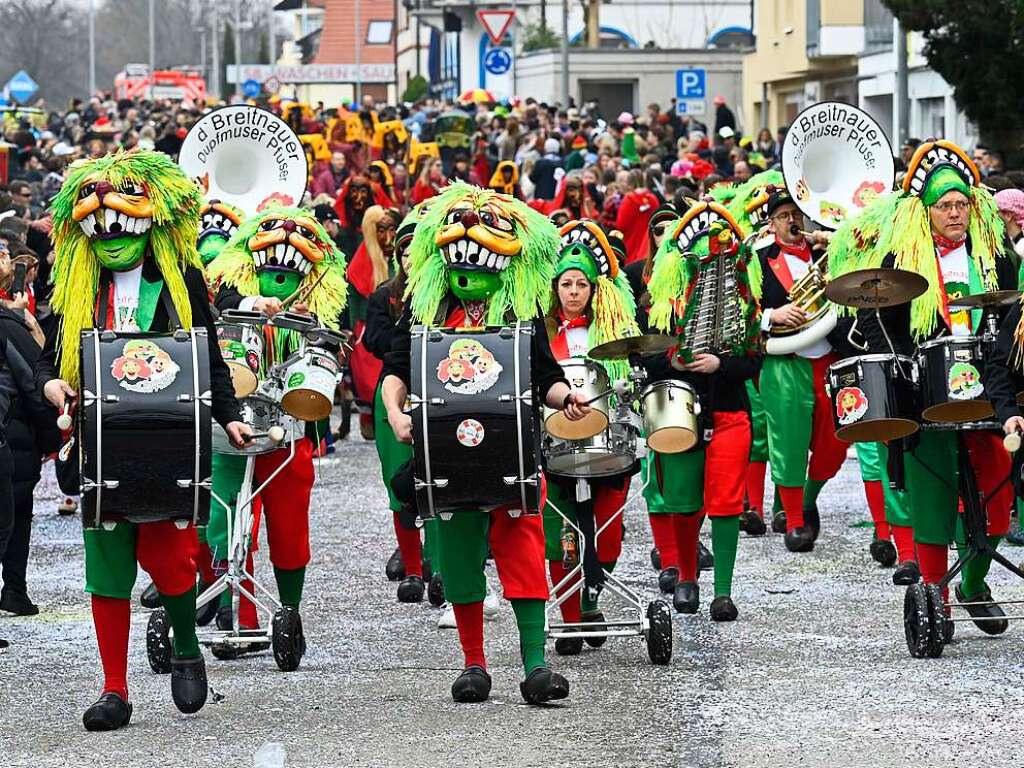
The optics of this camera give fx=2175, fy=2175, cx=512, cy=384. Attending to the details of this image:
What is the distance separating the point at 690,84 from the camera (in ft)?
109

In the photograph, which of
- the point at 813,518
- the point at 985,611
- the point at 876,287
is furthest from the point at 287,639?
the point at 813,518

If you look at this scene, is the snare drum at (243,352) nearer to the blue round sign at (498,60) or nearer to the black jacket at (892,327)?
the black jacket at (892,327)

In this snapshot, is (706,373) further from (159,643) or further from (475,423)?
(159,643)

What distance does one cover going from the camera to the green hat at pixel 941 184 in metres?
8.37

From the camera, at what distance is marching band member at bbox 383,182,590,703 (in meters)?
7.52

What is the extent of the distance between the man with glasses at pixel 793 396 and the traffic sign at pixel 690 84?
2241 centimetres

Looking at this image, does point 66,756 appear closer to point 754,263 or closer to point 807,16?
point 754,263

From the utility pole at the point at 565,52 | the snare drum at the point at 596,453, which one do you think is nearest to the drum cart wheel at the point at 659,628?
the snare drum at the point at 596,453

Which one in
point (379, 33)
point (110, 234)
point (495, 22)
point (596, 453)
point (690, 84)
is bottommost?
point (596, 453)

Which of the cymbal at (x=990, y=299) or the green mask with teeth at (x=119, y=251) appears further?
the cymbal at (x=990, y=299)

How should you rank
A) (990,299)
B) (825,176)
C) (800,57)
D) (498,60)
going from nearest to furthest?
(990,299)
(825,176)
(498,60)
(800,57)

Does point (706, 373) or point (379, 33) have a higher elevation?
point (379, 33)

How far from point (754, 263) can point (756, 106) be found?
37902 mm

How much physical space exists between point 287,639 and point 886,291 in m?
2.57
